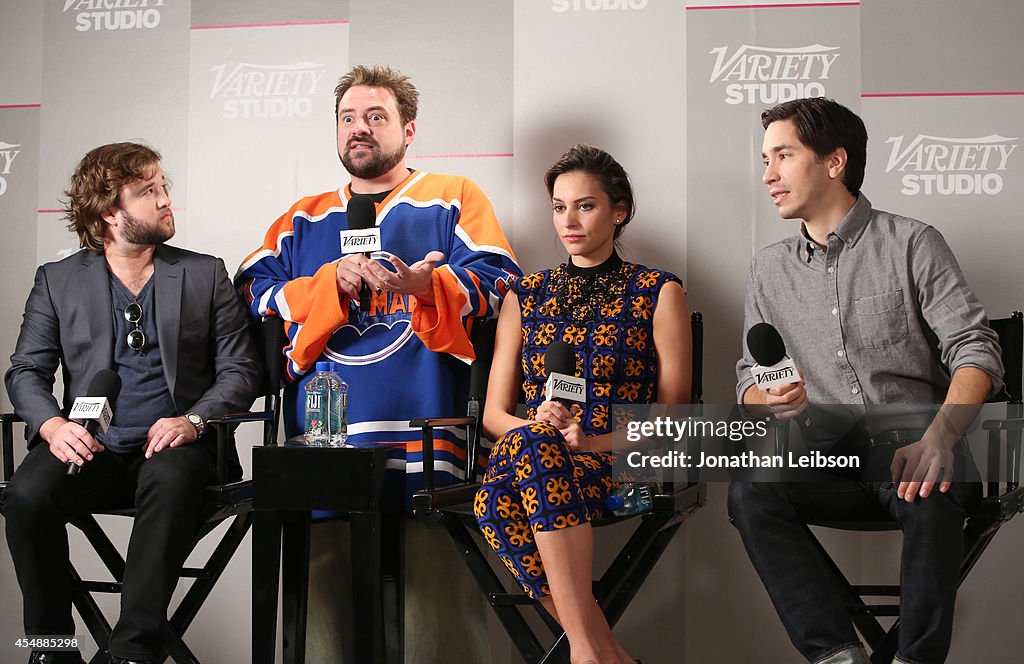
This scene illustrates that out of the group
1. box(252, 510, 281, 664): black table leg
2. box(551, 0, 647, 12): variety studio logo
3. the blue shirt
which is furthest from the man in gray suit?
box(551, 0, 647, 12): variety studio logo

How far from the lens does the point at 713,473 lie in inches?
116

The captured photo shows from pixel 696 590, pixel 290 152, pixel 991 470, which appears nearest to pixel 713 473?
pixel 696 590

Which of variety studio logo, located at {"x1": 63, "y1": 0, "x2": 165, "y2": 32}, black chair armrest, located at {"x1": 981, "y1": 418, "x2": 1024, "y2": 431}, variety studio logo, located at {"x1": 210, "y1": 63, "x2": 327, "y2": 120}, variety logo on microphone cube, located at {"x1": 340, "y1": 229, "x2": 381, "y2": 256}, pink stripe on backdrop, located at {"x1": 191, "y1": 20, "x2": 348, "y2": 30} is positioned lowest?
black chair armrest, located at {"x1": 981, "y1": 418, "x2": 1024, "y2": 431}

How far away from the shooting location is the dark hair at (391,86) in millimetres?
3250

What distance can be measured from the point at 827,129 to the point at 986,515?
122cm

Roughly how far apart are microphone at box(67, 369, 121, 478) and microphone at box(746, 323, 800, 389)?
1796mm

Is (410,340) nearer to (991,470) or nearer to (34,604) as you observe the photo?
(34,604)

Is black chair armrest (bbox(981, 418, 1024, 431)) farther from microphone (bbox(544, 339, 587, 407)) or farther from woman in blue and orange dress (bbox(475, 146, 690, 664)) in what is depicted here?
microphone (bbox(544, 339, 587, 407))

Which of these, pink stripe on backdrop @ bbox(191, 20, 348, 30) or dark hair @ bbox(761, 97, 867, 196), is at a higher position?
pink stripe on backdrop @ bbox(191, 20, 348, 30)

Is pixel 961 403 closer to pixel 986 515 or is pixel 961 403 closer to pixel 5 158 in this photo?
pixel 986 515

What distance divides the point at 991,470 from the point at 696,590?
3.76 feet

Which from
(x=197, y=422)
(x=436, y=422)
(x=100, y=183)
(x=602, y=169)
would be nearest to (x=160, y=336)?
(x=197, y=422)

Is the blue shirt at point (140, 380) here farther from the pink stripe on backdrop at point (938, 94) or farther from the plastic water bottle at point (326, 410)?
the pink stripe on backdrop at point (938, 94)

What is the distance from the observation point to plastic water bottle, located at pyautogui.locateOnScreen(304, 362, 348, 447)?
284 cm
